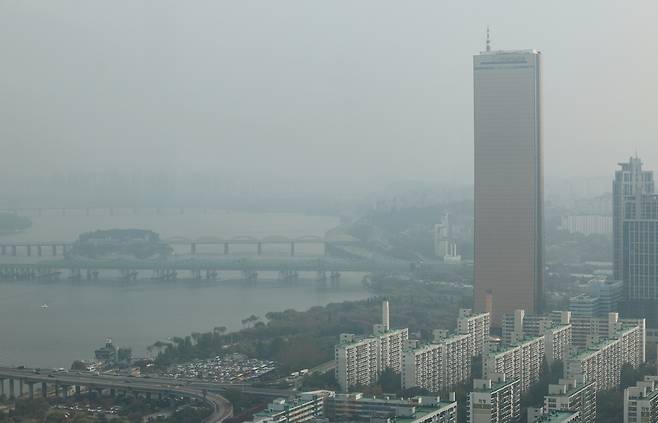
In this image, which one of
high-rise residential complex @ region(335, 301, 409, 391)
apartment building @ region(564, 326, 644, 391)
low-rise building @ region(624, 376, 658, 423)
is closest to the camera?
low-rise building @ region(624, 376, 658, 423)

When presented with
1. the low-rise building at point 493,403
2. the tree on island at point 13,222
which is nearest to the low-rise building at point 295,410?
the low-rise building at point 493,403

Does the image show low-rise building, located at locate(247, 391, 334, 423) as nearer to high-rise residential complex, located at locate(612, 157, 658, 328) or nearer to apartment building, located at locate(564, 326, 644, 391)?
apartment building, located at locate(564, 326, 644, 391)

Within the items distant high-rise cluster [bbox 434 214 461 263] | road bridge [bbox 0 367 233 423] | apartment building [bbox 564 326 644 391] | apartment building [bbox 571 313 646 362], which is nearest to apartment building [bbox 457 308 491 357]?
apartment building [bbox 571 313 646 362]

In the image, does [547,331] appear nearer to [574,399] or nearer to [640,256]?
[574,399]

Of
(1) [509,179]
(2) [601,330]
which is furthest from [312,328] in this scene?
(2) [601,330]

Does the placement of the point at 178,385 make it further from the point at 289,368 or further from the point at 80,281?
the point at 80,281

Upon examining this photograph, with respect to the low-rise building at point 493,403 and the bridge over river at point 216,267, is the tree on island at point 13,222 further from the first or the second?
the low-rise building at point 493,403
